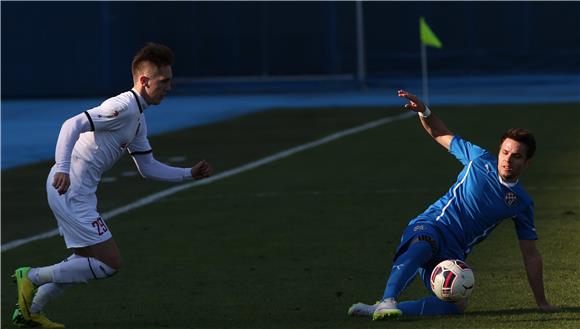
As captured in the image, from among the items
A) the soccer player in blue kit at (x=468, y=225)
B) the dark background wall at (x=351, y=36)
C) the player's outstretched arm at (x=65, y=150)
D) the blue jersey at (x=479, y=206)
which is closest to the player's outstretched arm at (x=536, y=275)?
the soccer player in blue kit at (x=468, y=225)

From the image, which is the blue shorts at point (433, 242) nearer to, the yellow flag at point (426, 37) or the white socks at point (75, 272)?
the white socks at point (75, 272)

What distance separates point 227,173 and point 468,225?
11.2 meters

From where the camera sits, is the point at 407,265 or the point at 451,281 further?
the point at 407,265

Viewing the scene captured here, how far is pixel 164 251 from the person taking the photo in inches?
512

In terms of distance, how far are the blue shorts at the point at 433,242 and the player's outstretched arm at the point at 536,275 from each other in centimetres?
46

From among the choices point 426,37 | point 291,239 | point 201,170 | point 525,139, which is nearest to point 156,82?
point 201,170

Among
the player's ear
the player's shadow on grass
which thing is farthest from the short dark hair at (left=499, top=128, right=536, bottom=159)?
the player's ear

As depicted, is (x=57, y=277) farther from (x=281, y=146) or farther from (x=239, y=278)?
(x=281, y=146)

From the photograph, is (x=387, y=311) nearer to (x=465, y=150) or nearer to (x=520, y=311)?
(x=520, y=311)

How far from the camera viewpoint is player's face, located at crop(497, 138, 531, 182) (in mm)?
8703

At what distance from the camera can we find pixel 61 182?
8.41 metres

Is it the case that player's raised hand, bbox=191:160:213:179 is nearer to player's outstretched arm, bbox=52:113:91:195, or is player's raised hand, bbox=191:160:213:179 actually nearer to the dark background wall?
player's outstretched arm, bbox=52:113:91:195

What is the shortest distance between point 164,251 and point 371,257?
2059mm

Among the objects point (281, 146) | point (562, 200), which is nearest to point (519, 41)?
point (281, 146)
